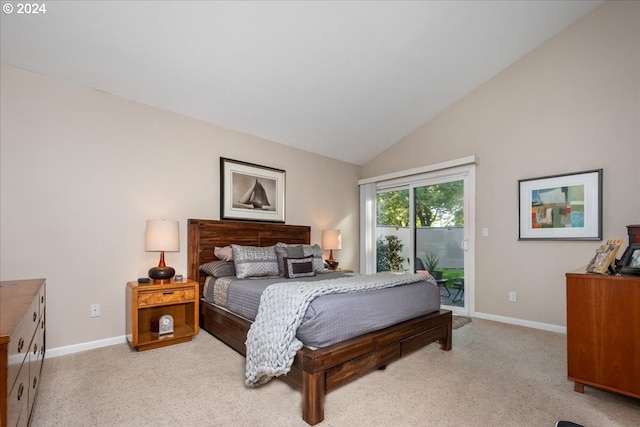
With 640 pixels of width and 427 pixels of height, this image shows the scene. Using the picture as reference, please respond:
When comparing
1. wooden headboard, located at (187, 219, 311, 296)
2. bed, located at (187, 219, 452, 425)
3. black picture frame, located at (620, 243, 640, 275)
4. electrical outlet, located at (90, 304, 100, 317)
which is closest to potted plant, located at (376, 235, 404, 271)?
wooden headboard, located at (187, 219, 311, 296)

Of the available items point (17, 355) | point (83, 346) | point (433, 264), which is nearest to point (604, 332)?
point (433, 264)

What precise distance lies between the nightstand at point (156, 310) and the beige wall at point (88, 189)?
255 millimetres

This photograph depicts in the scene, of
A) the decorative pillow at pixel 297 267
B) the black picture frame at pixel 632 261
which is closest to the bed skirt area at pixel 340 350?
the decorative pillow at pixel 297 267

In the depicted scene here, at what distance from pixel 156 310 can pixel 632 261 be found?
410 centimetres

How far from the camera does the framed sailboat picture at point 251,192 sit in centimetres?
392

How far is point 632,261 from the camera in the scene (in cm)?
200

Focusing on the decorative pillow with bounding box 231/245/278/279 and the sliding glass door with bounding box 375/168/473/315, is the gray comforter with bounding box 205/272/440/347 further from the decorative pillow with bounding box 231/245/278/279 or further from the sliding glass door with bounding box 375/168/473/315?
the sliding glass door with bounding box 375/168/473/315

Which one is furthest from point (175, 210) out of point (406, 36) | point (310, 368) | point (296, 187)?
point (406, 36)

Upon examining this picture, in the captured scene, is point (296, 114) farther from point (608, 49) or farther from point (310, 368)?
point (608, 49)

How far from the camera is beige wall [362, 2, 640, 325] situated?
317cm

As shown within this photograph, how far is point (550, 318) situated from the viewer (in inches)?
140

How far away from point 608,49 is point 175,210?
5.02m

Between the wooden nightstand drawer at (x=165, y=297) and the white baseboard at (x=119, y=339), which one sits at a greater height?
the wooden nightstand drawer at (x=165, y=297)

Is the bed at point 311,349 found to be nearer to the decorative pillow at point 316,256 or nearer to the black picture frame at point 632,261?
the decorative pillow at point 316,256
